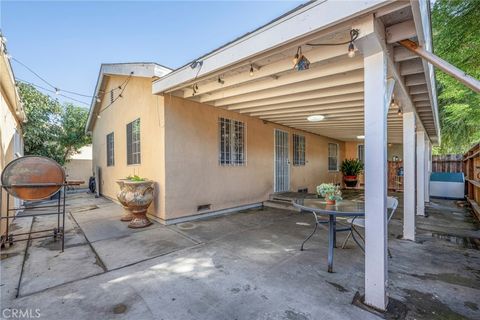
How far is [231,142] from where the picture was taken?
6.06 m

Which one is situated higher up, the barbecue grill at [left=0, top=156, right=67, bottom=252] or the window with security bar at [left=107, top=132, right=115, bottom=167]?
the window with security bar at [left=107, top=132, right=115, bottom=167]

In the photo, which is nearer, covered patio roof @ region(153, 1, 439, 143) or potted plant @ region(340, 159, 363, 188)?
covered patio roof @ region(153, 1, 439, 143)

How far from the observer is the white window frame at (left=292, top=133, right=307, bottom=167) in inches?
331

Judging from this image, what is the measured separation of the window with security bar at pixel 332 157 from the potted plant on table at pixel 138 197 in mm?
9091

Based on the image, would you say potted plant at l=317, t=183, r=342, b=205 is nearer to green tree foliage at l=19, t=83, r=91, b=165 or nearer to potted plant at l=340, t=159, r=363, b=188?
potted plant at l=340, t=159, r=363, b=188

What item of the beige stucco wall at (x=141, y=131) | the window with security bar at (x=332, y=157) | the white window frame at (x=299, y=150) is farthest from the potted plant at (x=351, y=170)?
the beige stucco wall at (x=141, y=131)

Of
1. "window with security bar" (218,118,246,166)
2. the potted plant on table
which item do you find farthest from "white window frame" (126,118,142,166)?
"window with security bar" (218,118,246,166)

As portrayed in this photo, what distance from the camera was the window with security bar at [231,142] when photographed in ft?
19.1

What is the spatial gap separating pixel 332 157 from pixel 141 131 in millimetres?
9274

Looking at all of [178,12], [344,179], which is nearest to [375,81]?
[178,12]

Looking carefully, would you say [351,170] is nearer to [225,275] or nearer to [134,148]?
[134,148]

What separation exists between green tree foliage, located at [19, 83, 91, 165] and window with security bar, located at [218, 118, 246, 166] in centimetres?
888

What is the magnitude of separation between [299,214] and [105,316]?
4.72 m

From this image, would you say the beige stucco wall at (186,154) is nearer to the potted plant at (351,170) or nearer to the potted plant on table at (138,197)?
the potted plant on table at (138,197)
